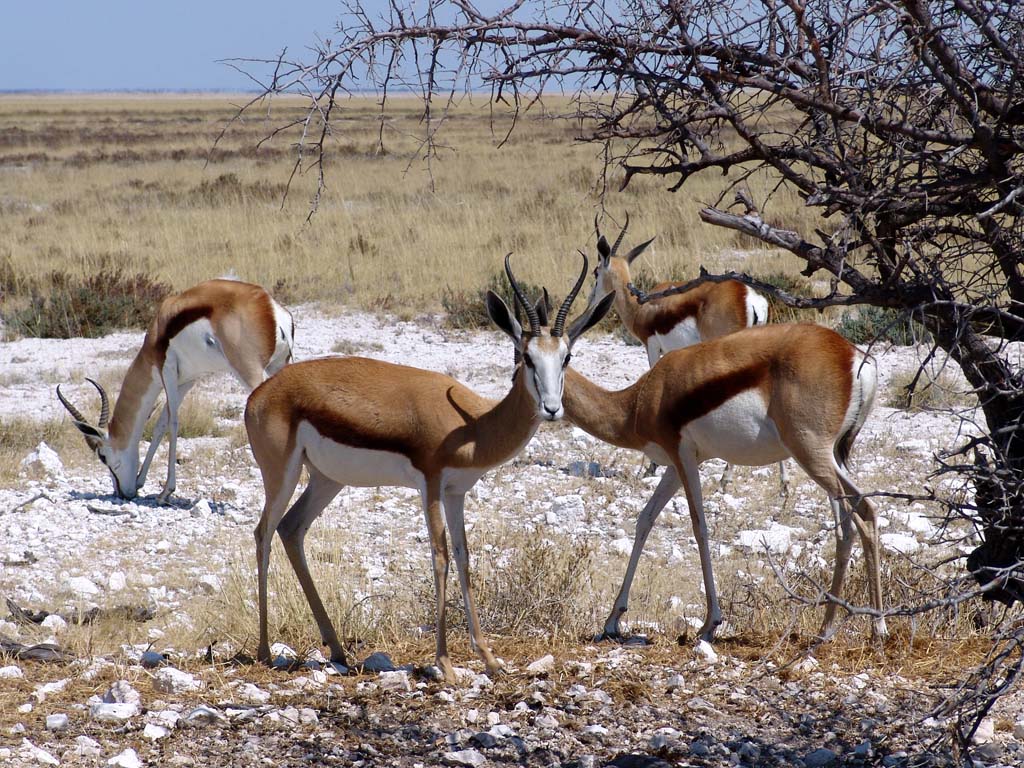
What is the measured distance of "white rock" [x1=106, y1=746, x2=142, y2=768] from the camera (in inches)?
157

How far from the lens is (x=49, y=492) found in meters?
8.59

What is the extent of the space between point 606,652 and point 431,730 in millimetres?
1122

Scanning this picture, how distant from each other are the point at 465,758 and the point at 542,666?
3.10ft

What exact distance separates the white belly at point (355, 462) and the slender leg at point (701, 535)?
1.38m

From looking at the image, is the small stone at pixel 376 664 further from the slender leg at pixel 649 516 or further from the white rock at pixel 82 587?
the white rock at pixel 82 587

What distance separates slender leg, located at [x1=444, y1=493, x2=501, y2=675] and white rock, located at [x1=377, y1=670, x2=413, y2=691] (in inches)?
13.4

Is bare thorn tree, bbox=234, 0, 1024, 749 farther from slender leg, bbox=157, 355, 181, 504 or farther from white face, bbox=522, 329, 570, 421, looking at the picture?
slender leg, bbox=157, 355, 181, 504

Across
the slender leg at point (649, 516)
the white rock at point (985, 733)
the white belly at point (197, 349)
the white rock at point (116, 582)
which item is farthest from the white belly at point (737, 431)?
the white belly at point (197, 349)

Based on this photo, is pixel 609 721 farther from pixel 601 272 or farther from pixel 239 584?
pixel 601 272

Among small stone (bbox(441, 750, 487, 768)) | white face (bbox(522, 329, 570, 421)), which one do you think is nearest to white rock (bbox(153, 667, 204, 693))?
small stone (bbox(441, 750, 487, 768))

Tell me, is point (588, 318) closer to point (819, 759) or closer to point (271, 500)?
point (271, 500)

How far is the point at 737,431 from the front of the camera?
18.7 feet

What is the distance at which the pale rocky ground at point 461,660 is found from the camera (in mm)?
4262

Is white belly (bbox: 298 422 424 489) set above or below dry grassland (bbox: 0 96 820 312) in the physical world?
A: below
